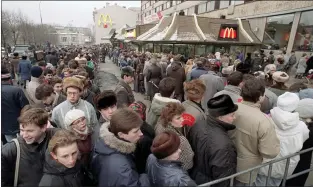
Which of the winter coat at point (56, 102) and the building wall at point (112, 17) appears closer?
the winter coat at point (56, 102)

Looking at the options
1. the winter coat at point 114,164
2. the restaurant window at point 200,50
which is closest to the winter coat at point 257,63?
the restaurant window at point 200,50

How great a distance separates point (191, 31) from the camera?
511 inches

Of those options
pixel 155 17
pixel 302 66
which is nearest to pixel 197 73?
pixel 302 66

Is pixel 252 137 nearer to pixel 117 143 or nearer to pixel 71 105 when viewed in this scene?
pixel 117 143

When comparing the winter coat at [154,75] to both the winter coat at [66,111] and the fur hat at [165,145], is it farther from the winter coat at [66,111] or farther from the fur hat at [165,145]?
the fur hat at [165,145]

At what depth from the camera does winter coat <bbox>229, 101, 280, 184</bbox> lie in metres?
2.25

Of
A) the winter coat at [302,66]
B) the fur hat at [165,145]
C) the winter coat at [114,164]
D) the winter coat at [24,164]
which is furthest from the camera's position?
the winter coat at [302,66]

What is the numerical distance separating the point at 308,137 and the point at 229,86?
1.50 m

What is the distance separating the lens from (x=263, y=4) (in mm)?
18750

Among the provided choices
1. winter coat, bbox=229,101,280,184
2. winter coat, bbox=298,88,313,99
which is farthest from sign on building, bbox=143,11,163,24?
winter coat, bbox=229,101,280,184

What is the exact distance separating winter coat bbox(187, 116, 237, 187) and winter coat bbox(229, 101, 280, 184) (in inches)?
7.9

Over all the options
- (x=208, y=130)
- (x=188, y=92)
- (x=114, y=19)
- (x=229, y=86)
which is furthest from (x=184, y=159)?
(x=114, y=19)

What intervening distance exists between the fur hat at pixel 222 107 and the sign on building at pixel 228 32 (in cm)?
1161

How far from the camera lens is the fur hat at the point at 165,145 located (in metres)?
1.91
